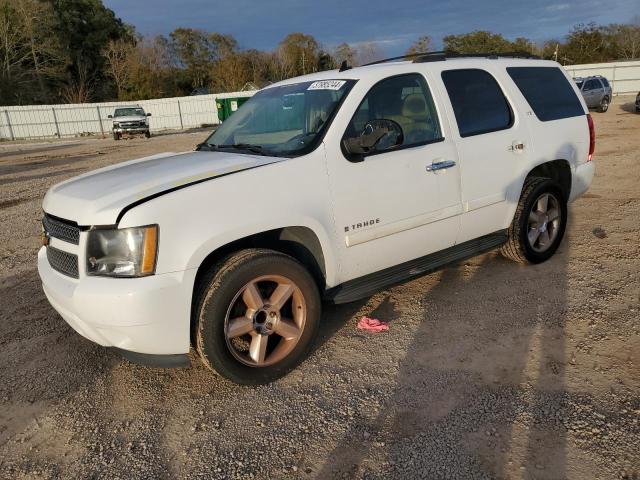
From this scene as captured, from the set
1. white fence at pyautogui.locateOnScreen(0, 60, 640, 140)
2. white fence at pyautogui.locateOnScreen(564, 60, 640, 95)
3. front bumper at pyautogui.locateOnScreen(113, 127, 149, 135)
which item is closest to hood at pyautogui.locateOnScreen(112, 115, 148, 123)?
front bumper at pyautogui.locateOnScreen(113, 127, 149, 135)

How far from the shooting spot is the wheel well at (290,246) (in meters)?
3.03

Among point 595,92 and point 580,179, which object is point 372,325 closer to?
point 580,179

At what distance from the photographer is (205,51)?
67.5 m

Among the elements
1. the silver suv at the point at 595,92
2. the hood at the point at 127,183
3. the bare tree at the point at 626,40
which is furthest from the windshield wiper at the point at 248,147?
the bare tree at the point at 626,40

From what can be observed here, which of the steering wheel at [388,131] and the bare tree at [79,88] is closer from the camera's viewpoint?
the steering wheel at [388,131]

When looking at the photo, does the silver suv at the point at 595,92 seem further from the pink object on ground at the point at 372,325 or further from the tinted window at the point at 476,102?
the pink object on ground at the point at 372,325

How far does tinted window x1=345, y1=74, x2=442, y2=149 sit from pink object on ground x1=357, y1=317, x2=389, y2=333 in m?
1.34

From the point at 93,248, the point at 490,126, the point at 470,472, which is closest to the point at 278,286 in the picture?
the point at 93,248

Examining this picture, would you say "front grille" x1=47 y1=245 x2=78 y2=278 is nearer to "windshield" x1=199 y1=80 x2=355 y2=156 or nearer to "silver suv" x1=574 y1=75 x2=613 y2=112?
"windshield" x1=199 y1=80 x2=355 y2=156

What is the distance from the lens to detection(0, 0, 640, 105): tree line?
4703cm

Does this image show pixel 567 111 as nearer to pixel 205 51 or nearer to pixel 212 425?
pixel 212 425

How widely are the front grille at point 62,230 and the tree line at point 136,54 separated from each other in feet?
165

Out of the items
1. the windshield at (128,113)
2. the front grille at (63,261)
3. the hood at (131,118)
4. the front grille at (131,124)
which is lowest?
the front grille at (131,124)

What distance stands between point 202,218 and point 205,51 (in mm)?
71078
